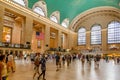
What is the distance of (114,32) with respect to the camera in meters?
47.1

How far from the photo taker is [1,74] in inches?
142

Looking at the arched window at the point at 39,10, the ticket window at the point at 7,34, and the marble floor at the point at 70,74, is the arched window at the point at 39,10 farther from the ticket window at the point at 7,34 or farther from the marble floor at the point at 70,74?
the marble floor at the point at 70,74

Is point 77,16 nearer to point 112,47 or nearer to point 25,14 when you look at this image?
point 112,47

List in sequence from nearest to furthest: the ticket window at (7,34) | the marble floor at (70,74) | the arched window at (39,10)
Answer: the marble floor at (70,74), the arched window at (39,10), the ticket window at (7,34)

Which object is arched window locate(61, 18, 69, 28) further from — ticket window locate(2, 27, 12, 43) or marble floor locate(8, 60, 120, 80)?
marble floor locate(8, 60, 120, 80)

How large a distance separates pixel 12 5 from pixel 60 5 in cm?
1580

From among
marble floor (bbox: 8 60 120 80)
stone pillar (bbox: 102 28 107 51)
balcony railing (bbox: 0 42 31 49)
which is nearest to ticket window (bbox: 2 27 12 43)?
balcony railing (bbox: 0 42 31 49)

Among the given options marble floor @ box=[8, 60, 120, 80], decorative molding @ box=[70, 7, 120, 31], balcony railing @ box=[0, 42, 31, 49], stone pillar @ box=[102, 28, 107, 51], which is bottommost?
marble floor @ box=[8, 60, 120, 80]

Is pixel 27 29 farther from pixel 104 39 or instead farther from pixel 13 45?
pixel 104 39

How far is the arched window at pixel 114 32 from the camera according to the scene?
46.3 m

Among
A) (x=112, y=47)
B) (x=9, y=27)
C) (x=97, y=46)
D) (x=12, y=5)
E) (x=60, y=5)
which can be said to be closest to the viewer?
(x=12, y=5)

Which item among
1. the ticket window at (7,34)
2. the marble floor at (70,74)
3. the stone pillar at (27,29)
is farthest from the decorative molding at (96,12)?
the marble floor at (70,74)

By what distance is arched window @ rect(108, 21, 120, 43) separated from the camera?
4631 centimetres

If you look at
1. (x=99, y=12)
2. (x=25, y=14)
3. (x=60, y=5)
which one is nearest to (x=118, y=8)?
(x=99, y=12)
